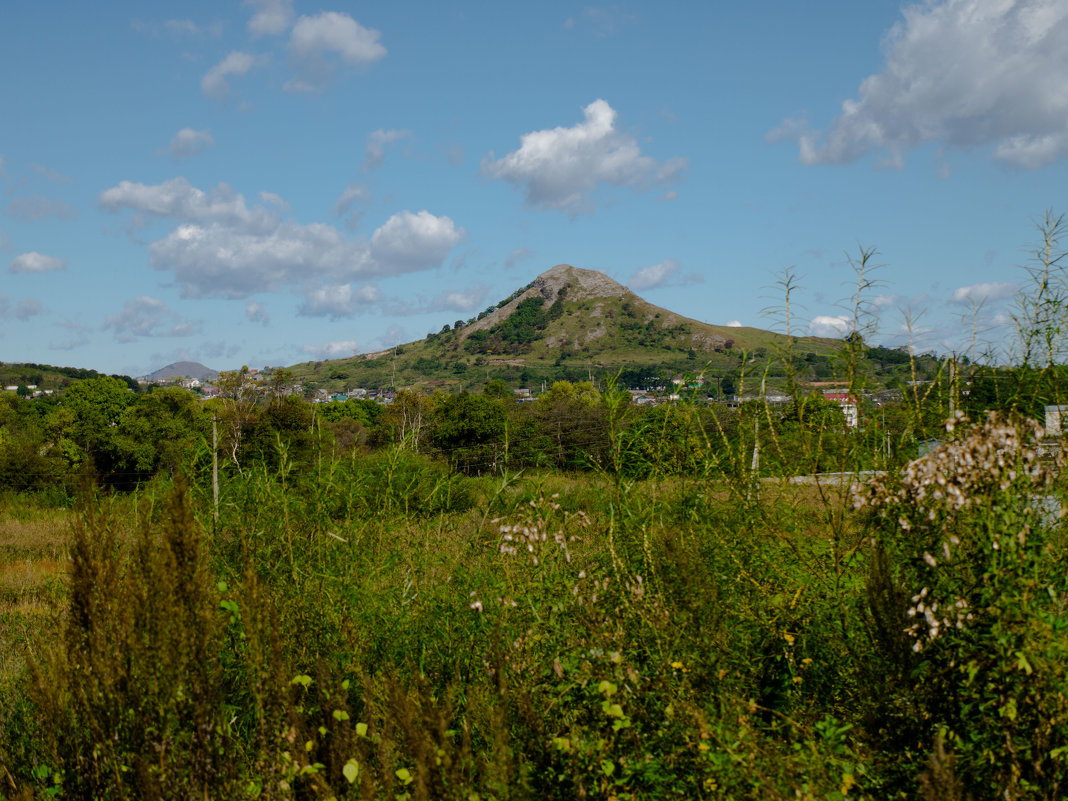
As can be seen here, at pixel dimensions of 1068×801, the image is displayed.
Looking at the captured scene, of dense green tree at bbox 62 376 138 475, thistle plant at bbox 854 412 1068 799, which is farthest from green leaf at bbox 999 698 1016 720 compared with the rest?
dense green tree at bbox 62 376 138 475

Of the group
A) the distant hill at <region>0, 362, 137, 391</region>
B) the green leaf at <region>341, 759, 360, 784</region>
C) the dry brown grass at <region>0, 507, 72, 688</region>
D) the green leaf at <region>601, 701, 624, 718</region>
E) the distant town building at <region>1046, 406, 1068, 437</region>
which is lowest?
the dry brown grass at <region>0, 507, 72, 688</region>

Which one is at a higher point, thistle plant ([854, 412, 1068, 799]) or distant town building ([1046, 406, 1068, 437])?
distant town building ([1046, 406, 1068, 437])

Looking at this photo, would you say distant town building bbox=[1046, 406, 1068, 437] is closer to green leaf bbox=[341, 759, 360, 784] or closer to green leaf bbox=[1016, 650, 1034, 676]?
green leaf bbox=[1016, 650, 1034, 676]

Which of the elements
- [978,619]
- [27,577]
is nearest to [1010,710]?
[978,619]

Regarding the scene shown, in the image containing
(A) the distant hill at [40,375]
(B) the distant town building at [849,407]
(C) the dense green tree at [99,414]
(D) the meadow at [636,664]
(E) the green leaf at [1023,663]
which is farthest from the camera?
(A) the distant hill at [40,375]

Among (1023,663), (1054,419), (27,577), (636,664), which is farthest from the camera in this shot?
(27,577)

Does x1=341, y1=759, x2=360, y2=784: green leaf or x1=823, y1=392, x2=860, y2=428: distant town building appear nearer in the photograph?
x1=341, y1=759, x2=360, y2=784: green leaf

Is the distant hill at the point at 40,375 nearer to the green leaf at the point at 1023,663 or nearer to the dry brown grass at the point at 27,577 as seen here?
the dry brown grass at the point at 27,577

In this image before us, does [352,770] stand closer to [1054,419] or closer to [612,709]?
[612,709]

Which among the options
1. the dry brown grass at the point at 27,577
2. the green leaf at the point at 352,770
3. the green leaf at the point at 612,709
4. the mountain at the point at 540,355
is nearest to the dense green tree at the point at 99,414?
the dry brown grass at the point at 27,577

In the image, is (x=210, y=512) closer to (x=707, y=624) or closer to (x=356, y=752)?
(x=356, y=752)

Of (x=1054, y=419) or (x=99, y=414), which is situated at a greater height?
(x=99, y=414)

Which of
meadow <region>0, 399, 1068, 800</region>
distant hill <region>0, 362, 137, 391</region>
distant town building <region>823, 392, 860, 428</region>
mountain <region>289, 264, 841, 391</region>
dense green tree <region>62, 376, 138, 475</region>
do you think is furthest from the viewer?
mountain <region>289, 264, 841, 391</region>

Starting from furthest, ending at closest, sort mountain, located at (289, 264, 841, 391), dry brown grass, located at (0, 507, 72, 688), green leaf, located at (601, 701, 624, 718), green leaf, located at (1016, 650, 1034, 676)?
mountain, located at (289, 264, 841, 391) < dry brown grass, located at (0, 507, 72, 688) < green leaf, located at (601, 701, 624, 718) < green leaf, located at (1016, 650, 1034, 676)
